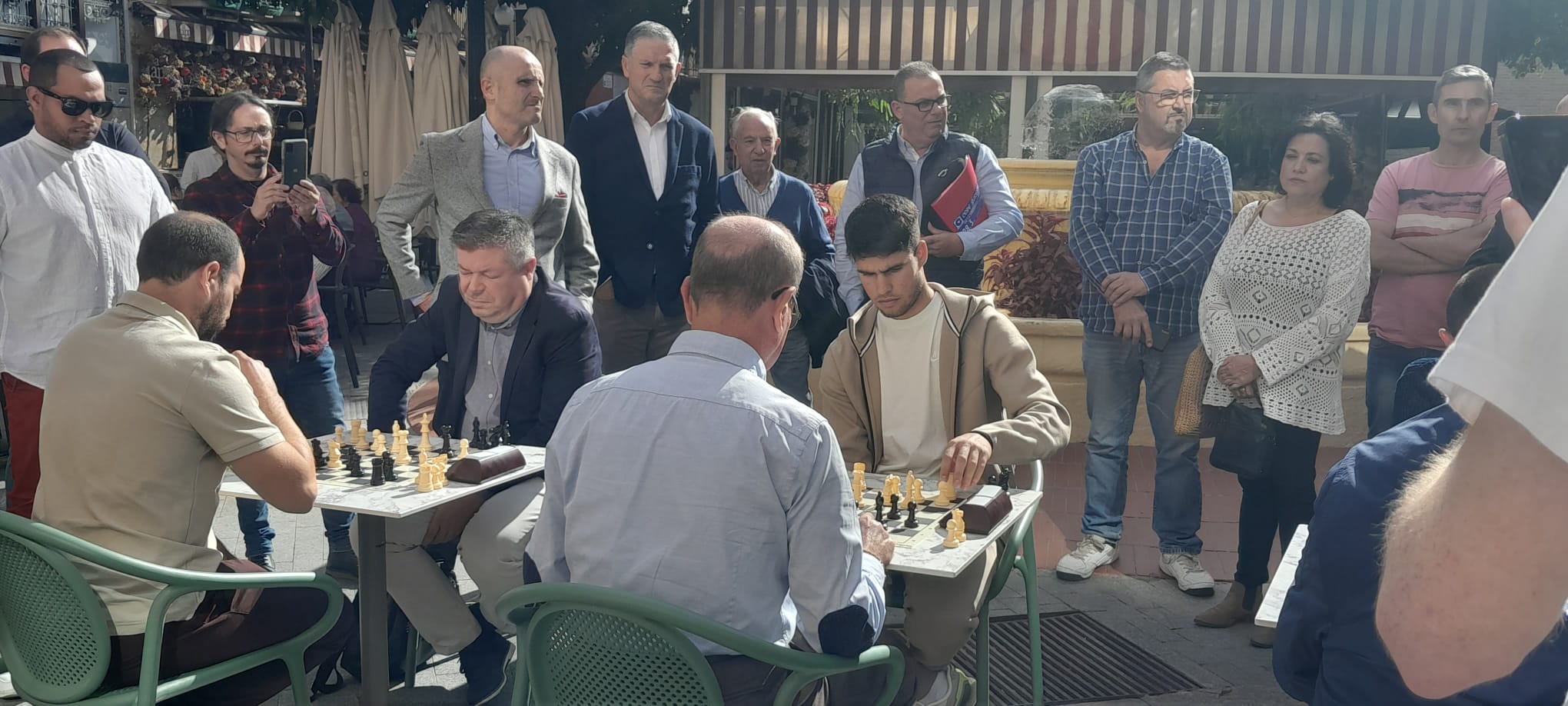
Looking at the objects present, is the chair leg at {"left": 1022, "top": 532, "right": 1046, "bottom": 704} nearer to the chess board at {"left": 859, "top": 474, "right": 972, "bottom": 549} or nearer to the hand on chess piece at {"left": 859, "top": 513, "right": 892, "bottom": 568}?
the chess board at {"left": 859, "top": 474, "right": 972, "bottom": 549}

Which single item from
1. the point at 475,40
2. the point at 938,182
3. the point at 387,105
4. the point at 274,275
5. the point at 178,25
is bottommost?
the point at 274,275

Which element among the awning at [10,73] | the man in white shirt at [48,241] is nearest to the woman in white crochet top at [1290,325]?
the man in white shirt at [48,241]

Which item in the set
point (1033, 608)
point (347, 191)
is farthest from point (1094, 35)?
point (1033, 608)

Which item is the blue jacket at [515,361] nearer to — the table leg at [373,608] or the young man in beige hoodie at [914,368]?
the table leg at [373,608]

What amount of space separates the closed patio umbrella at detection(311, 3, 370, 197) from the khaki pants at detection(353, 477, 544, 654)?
787 cm

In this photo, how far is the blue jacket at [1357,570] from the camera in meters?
1.48

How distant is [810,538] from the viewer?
2330 millimetres

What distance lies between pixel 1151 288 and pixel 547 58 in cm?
727

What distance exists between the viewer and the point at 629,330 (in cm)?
557

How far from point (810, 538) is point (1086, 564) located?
3166 mm

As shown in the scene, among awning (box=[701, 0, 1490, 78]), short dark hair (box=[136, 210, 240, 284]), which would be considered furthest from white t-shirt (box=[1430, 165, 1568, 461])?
awning (box=[701, 0, 1490, 78])

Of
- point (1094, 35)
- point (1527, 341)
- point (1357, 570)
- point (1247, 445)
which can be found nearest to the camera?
point (1527, 341)

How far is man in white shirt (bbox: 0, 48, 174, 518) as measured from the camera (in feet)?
14.0

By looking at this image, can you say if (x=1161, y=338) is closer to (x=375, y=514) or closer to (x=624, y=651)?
(x=375, y=514)
